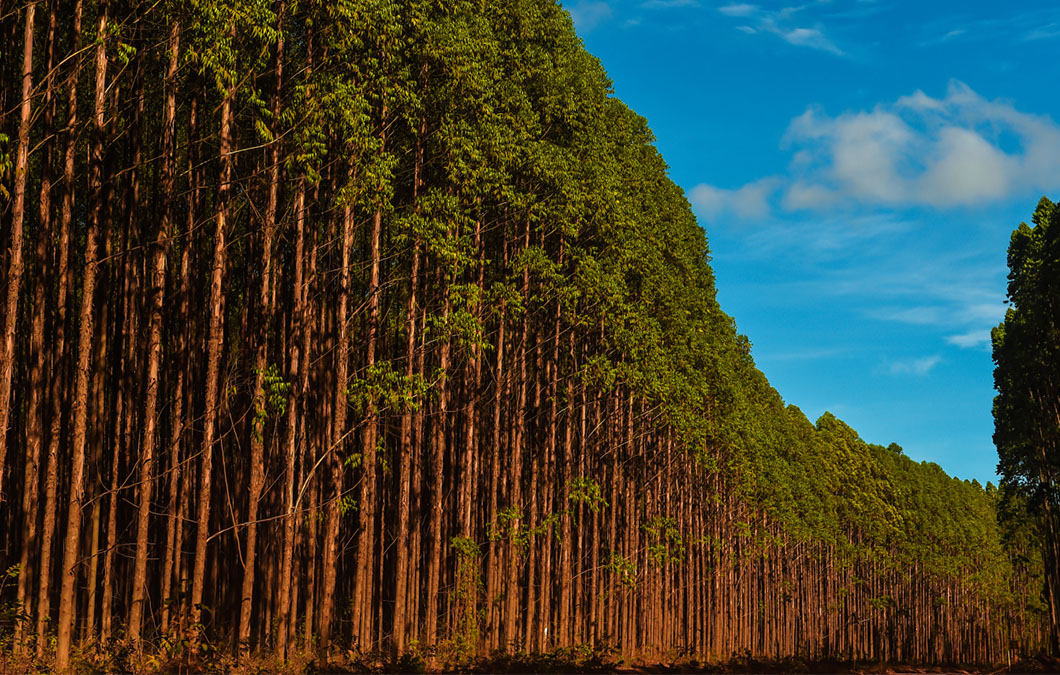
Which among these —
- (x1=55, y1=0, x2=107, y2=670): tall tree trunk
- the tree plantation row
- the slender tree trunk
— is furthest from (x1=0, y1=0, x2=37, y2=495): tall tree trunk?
the slender tree trunk

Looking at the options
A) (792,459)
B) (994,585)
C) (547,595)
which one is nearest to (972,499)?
(994,585)

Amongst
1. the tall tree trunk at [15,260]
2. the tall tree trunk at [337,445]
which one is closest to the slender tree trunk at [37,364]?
the tall tree trunk at [15,260]

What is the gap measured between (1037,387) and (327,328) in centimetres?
2799

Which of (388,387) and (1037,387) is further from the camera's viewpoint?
(1037,387)

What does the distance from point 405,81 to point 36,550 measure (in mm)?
10161

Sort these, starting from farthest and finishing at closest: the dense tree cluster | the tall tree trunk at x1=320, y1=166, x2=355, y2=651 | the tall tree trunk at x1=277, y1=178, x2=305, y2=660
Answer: the dense tree cluster < the tall tree trunk at x1=320, y1=166, x2=355, y2=651 < the tall tree trunk at x1=277, y1=178, x2=305, y2=660

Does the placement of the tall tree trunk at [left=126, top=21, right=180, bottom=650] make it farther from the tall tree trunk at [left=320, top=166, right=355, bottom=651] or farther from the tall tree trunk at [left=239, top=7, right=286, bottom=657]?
the tall tree trunk at [left=320, top=166, right=355, bottom=651]

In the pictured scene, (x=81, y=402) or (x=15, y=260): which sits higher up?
(x=15, y=260)

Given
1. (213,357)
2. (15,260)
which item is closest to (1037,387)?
(213,357)

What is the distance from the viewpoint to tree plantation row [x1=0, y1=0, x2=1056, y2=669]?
14273 mm

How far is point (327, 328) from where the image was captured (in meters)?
22.1

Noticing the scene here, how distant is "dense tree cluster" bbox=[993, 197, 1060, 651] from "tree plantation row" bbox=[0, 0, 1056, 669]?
1056 centimetres

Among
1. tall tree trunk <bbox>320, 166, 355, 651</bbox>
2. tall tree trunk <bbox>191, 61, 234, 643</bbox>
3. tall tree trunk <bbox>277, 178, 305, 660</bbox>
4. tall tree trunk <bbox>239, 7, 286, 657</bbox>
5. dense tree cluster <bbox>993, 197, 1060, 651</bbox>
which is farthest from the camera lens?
dense tree cluster <bbox>993, 197, 1060, 651</bbox>

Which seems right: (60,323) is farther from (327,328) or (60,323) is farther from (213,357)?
(327,328)
